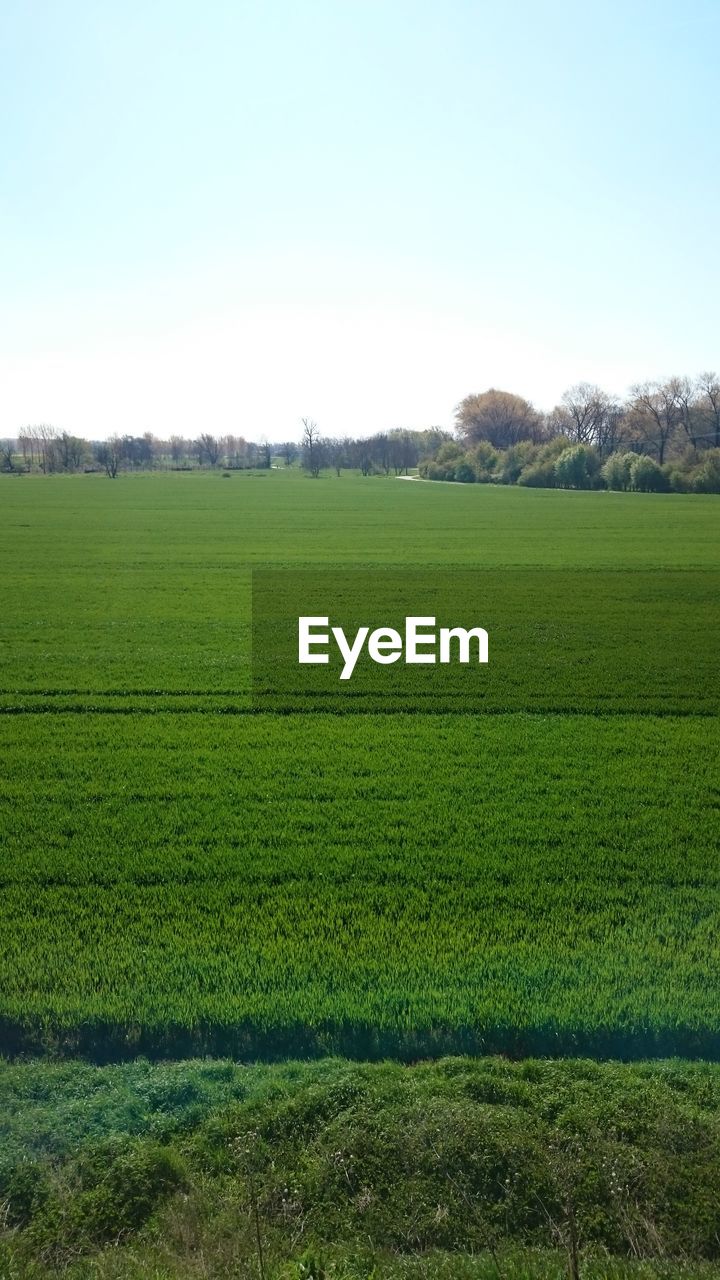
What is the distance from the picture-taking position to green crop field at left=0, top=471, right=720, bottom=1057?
19.9 feet

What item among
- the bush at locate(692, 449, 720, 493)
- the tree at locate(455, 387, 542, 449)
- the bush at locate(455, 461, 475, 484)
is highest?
the tree at locate(455, 387, 542, 449)

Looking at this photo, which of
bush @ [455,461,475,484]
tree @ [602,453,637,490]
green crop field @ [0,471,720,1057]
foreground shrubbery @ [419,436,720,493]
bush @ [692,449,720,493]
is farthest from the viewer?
bush @ [455,461,475,484]

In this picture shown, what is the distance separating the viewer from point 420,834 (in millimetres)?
9172

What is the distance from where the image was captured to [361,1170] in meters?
4.48

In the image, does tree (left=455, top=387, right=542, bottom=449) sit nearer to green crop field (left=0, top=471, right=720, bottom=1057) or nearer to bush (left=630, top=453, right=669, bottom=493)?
bush (left=630, top=453, right=669, bottom=493)

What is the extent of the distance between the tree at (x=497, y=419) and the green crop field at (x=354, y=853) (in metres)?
120

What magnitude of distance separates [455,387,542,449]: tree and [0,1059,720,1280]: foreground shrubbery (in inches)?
5276

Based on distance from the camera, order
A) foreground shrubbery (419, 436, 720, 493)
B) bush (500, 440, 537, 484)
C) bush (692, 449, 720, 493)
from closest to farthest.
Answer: bush (692, 449, 720, 493) < foreground shrubbery (419, 436, 720, 493) < bush (500, 440, 537, 484)

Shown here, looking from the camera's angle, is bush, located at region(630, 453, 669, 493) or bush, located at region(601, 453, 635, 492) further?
bush, located at region(601, 453, 635, 492)

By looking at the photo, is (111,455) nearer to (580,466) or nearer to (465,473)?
(465,473)

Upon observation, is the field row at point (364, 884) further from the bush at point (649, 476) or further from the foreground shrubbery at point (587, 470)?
the bush at point (649, 476)

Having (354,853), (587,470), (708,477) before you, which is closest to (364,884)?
(354,853)

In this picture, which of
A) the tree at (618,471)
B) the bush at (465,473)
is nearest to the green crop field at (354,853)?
the tree at (618,471)

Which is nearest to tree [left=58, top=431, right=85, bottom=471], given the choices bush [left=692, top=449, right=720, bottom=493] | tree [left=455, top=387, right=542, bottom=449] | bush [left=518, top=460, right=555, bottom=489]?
tree [left=455, top=387, right=542, bottom=449]
